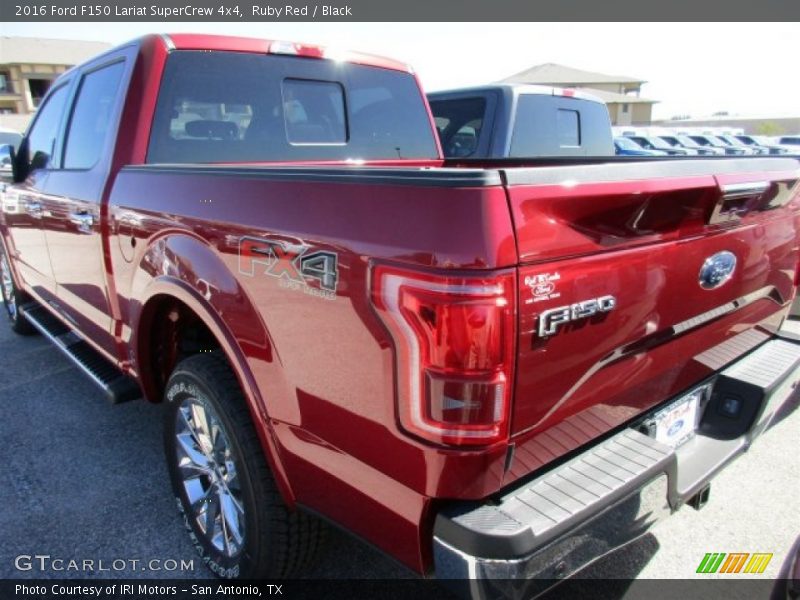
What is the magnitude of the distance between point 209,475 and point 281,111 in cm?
183

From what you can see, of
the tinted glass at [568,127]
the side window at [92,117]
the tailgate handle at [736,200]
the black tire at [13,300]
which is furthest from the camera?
the tinted glass at [568,127]

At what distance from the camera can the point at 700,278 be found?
1932 millimetres

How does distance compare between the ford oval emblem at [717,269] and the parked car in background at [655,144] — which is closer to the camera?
the ford oval emblem at [717,269]

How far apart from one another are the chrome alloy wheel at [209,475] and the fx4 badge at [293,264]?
0.68 m

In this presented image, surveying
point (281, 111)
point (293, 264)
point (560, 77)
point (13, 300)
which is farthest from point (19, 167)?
point (560, 77)

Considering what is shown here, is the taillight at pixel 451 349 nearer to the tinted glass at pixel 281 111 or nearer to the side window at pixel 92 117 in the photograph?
the tinted glass at pixel 281 111

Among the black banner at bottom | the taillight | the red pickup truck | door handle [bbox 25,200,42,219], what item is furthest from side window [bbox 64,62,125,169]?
the taillight

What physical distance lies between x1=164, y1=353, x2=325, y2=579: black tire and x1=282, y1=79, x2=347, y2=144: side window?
56.9 inches

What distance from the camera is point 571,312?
149 cm

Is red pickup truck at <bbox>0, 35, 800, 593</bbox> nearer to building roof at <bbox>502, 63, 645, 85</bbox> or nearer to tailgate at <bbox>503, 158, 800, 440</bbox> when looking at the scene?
tailgate at <bbox>503, 158, 800, 440</bbox>

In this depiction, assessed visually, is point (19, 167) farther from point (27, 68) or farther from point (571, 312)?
point (27, 68)

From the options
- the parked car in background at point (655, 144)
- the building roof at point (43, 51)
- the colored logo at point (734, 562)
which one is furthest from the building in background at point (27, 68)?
the colored logo at point (734, 562)

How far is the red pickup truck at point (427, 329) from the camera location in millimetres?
1407

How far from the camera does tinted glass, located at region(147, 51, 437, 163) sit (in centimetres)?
279
